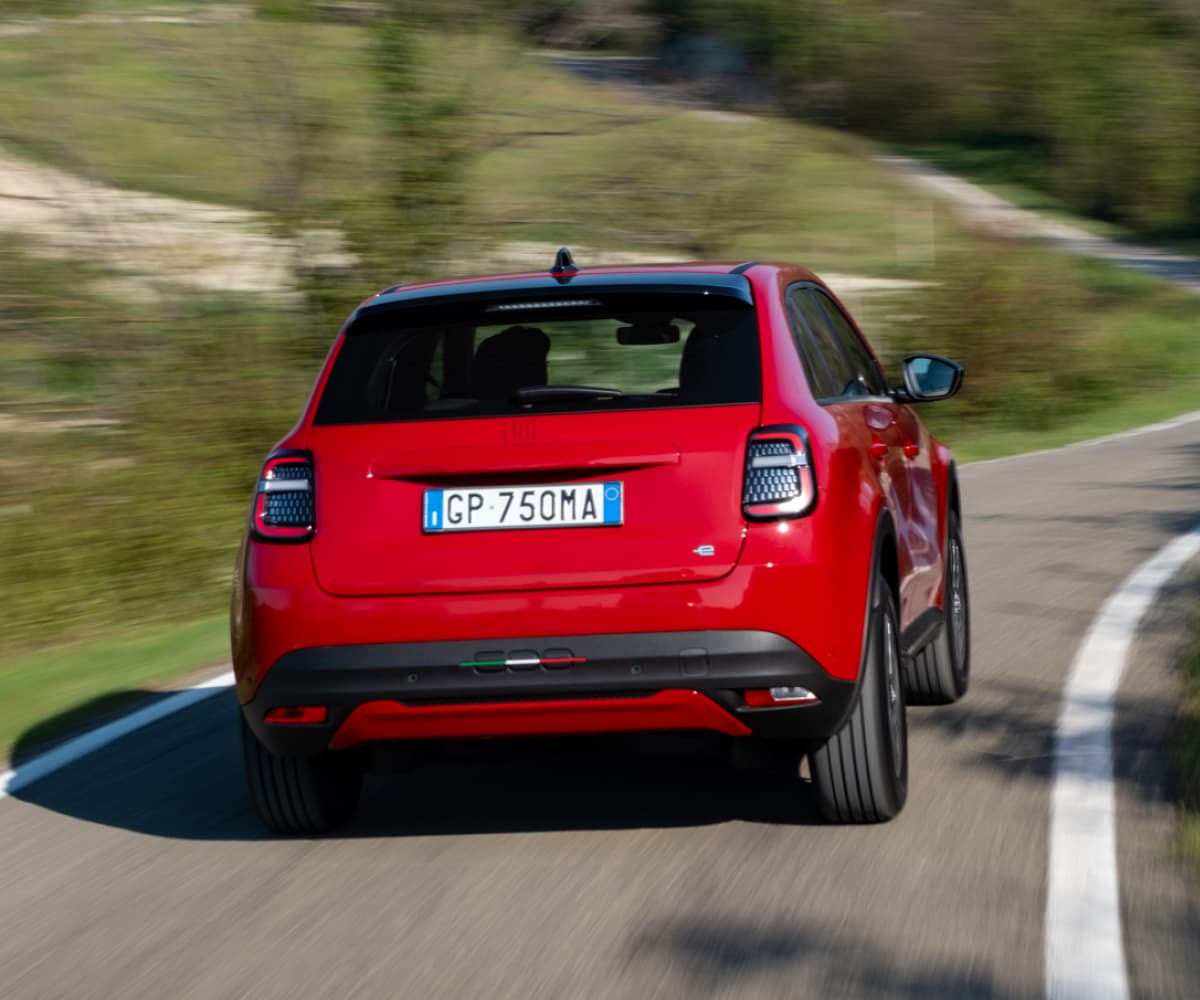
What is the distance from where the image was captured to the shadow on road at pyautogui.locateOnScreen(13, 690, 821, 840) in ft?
18.6

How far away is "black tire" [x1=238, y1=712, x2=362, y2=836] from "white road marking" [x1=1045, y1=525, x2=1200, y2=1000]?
6.45ft

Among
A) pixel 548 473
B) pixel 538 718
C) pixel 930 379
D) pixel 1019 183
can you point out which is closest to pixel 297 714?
pixel 538 718

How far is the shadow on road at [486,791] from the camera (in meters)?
5.66

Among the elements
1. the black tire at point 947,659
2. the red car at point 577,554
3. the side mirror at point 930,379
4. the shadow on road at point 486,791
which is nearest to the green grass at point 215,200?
the shadow on road at point 486,791

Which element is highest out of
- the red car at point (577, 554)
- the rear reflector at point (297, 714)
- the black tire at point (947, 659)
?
the red car at point (577, 554)

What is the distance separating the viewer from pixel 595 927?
462 cm

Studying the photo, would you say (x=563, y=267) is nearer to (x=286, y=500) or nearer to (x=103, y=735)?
(x=286, y=500)

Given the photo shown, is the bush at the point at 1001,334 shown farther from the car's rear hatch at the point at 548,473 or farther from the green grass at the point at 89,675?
the car's rear hatch at the point at 548,473

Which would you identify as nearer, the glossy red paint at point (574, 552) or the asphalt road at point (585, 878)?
the asphalt road at point (585, 878)

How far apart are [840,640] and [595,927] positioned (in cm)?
101

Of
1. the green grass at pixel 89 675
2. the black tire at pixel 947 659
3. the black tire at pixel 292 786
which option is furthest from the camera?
the green grass at pixel 89 675

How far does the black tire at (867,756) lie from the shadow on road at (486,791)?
7.5 inches

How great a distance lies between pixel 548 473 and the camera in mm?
5062

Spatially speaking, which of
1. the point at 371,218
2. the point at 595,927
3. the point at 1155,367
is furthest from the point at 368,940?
the point at 1155,367
